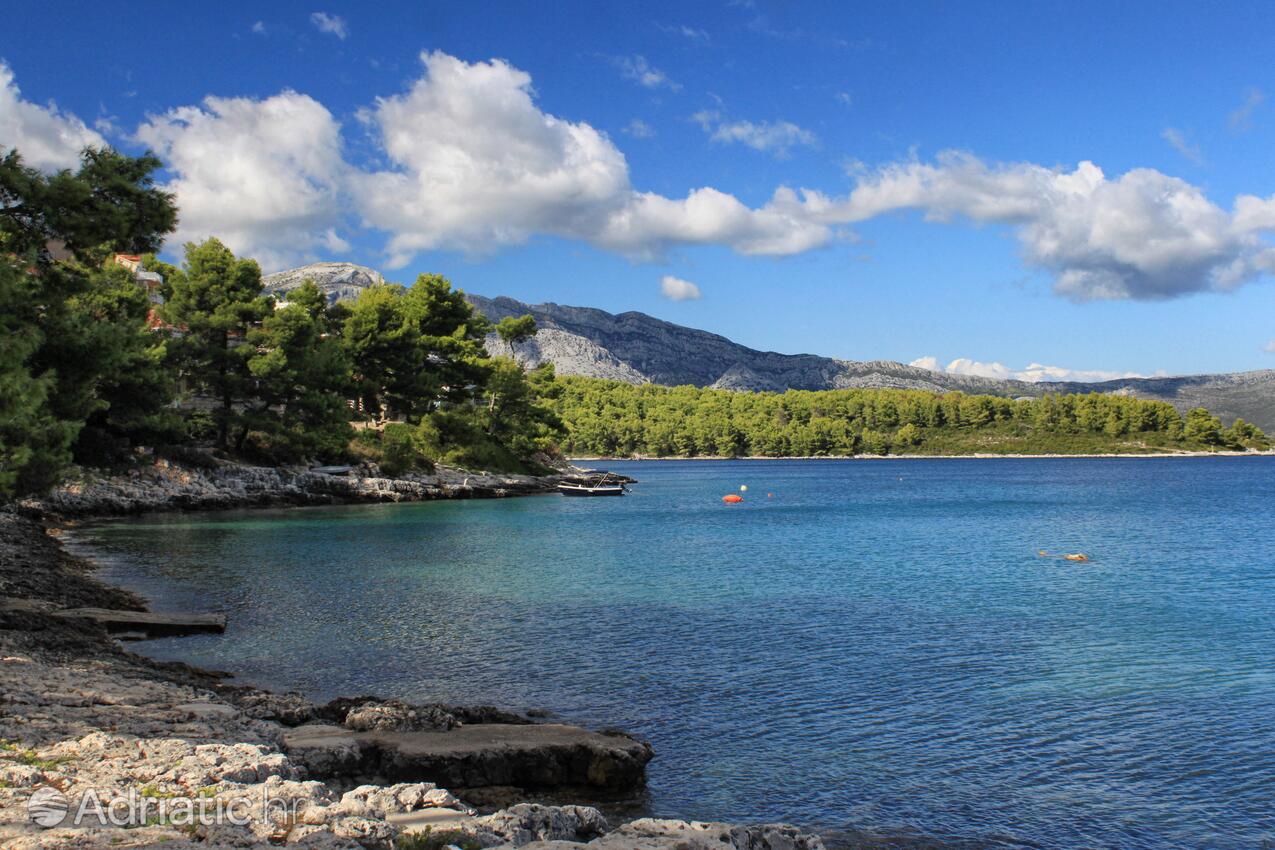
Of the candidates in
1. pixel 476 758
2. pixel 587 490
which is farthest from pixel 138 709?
pixel 587 490

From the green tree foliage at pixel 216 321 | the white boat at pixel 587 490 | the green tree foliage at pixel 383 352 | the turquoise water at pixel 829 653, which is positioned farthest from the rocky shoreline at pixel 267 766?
the white boat at pixel 587 490

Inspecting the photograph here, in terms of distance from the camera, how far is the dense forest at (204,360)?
53.5 feet

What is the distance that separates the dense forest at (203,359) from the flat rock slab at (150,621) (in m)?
3.24

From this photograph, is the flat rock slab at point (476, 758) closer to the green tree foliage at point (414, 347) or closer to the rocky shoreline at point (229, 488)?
the rocky shoreline at point (229, 488)

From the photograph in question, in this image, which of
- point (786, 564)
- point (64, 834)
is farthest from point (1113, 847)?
point (786, 564)

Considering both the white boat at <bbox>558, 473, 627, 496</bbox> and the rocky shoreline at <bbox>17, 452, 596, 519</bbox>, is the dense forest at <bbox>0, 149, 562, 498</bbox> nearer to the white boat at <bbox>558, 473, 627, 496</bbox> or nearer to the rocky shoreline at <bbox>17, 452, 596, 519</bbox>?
the rocky shoreline at <bbox>17, 452, 596, 519</bbox>

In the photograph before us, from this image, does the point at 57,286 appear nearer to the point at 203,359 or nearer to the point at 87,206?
the point at 87,206

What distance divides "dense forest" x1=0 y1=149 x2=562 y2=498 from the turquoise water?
228 inches

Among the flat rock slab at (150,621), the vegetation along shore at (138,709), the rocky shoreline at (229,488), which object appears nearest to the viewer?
the vegetation along shore at (138,709)

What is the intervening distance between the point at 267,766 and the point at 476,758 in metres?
2.71

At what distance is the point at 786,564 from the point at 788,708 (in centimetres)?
1971

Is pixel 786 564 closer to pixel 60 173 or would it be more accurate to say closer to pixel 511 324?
pixel 60 173

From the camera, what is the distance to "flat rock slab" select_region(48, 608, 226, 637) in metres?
19.4

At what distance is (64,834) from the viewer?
6512 mm
